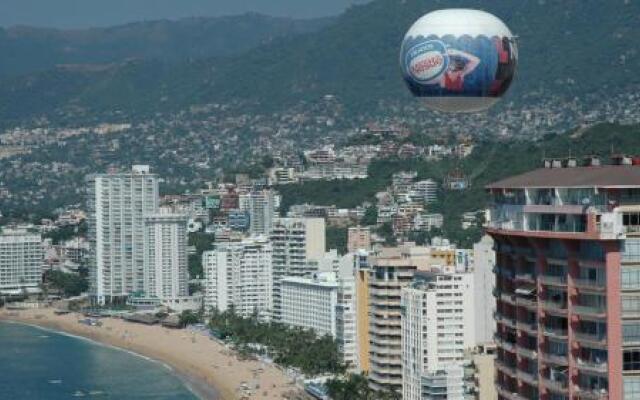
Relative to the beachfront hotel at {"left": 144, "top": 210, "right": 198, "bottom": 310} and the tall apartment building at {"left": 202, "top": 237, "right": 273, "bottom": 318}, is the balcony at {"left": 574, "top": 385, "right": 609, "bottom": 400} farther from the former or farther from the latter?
the beachfront hotel at {"left": 144, "top": 210, "right": 198, "bottom": 310}

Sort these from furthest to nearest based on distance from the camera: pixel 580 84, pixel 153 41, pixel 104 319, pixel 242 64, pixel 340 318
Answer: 1. pixel 153 41
2. pixel 242 64
3. pixel 580 84
4. pixel 104 319
5. pixel 340 318

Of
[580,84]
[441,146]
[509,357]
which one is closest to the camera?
[509,357]

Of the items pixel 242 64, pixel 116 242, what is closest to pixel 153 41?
pixel 242 64

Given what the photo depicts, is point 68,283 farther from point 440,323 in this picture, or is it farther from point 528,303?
point 528,303

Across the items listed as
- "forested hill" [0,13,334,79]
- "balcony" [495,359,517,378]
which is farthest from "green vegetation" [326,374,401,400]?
"forested hill" [0,13,334,79]

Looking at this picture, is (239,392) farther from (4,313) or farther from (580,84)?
(580,84)

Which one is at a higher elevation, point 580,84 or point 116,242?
point 580,84

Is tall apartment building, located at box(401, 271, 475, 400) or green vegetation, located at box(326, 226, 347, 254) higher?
green vegetation, located at box(326, 226, 347, 254)

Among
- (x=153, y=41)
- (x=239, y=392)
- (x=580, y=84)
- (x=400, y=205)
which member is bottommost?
(x=239, y=392)

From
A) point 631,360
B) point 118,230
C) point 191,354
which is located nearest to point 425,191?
point 118,230
